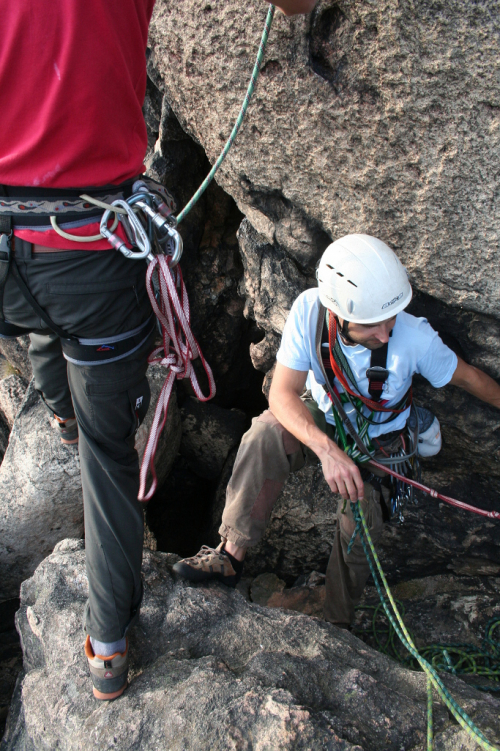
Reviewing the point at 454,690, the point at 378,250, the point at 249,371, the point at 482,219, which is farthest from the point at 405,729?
the point at 249,371

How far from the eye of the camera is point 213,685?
7.33 feet

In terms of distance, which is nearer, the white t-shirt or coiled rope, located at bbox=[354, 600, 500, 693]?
the white t-shirt

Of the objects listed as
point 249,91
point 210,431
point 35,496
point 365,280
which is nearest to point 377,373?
point 365,280

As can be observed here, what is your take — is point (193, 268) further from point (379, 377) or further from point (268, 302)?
point (379, 377)

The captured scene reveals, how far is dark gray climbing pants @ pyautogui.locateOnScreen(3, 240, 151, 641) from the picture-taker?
2225 mm

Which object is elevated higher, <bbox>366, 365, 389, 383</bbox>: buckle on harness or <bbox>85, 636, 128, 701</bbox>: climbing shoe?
<bbox>366, 365, 389, 383</bbox>: buckle on harness

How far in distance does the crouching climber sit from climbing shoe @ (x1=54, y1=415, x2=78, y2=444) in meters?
1.40

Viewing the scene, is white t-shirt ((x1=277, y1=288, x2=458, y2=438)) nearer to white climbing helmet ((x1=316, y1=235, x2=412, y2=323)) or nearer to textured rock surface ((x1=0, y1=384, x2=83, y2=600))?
white climbing helmet ((x1=316, y1=235, x2=412, y2=323))

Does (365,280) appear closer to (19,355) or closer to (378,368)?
(378,368)

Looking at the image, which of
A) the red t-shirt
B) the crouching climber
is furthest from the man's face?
the red t-shirt

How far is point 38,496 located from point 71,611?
4.60 feet

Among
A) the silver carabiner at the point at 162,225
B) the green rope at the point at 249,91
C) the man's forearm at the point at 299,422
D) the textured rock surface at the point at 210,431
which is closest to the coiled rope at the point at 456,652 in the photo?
A: the man's forearm at the point at 299,422

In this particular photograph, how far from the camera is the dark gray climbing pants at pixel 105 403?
2225 mm

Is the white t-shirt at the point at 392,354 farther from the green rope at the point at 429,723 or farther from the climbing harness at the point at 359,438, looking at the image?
the green rope at the point at 429,723
